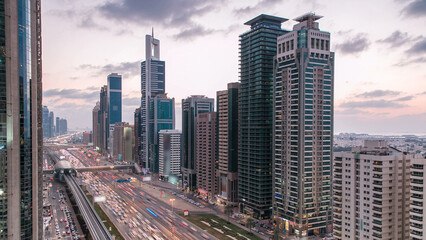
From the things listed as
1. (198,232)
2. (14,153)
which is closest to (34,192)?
(14,153)

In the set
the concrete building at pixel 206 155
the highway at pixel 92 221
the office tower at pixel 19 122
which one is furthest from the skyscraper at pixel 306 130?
the office tower at pixel 19 122

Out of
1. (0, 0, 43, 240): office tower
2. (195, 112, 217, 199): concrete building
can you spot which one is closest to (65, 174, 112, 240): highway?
(0, 0, 43, 240): office tower

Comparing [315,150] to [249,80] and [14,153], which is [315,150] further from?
[14,153]

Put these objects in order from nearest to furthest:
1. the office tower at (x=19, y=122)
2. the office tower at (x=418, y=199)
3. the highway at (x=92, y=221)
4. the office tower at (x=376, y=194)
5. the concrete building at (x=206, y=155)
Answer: the office tower at (x=19, y=122) < the office tower at (x=418, y=199) < the office tower at (x=376, y=194) < the highway at (x=92, y=221) < the concrete building at (x=206, y=155)

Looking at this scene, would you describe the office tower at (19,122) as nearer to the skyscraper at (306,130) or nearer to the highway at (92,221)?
the highway at (92,221)

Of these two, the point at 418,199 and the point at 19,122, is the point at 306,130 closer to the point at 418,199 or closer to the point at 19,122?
the point at 418,199

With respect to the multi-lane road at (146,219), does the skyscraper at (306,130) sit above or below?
above

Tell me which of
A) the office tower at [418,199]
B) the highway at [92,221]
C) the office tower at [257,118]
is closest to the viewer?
the office tower at [418,199]
